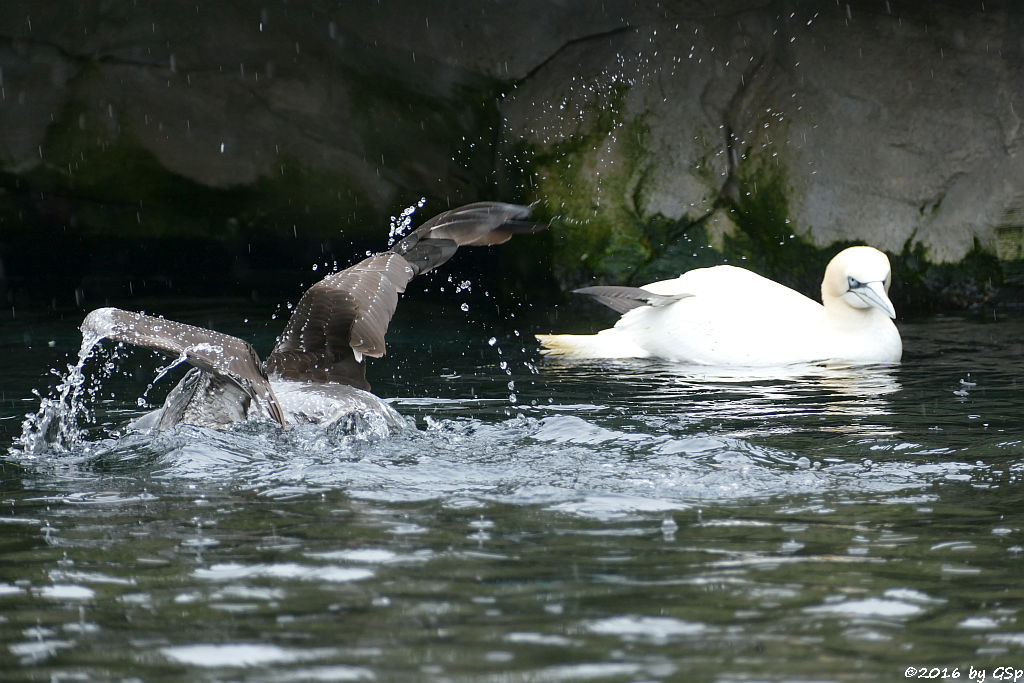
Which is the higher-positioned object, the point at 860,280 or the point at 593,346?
the point at 860,280

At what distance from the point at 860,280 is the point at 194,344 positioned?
13.4 ft

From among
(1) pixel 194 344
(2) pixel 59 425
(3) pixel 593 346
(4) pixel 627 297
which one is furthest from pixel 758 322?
(2) pixel 59 425

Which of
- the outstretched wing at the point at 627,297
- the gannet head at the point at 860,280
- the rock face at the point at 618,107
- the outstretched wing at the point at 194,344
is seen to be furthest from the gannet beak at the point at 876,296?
the outstretched wing at the point at 194,344

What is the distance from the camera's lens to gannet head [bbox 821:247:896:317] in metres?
7.22

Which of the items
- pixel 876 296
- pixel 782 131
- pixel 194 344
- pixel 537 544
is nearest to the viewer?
pixel 537 544

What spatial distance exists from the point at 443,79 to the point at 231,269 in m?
2.73

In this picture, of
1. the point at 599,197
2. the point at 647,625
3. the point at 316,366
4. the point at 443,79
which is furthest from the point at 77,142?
the point at 647,625

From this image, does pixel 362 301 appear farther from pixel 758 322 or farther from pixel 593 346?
pixel 758 322

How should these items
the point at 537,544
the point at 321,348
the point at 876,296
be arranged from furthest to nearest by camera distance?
the point at 876,296
the point at 321,348
the point at 537,544

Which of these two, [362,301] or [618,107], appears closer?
[362,301]

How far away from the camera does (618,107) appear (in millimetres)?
9594

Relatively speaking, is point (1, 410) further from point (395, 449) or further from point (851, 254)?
point (851, 254)

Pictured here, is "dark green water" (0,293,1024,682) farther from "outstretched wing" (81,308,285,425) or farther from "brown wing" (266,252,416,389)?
"brown wing" (266,252,416,389)

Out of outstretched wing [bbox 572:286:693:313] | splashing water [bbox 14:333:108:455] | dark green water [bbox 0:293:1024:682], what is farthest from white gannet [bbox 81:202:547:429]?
outstretched wing [bbox 572:286:693:313]
